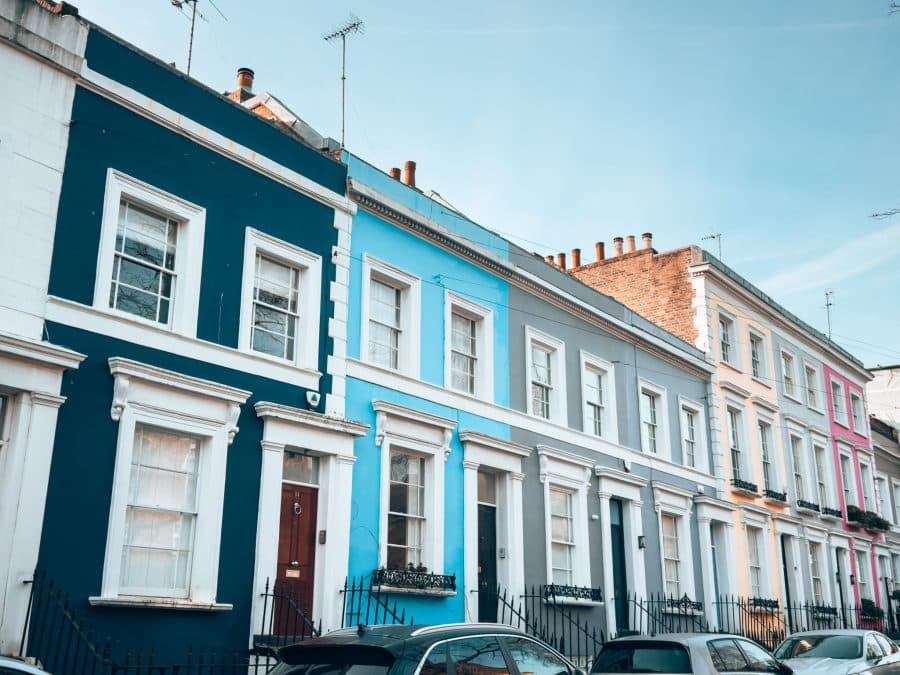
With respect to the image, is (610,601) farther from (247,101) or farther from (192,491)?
(247,101)

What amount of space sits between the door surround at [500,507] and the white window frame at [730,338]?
10835mm

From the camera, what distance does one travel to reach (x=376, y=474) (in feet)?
46.6

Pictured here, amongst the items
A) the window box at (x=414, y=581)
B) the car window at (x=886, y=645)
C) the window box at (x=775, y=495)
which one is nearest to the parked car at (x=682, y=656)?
the window box at (x=414, y=581)

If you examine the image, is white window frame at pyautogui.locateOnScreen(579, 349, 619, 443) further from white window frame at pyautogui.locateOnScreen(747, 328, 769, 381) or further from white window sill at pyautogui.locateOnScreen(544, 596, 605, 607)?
white window frame at pyautogui.locateOnScreen(747, 328, 769, 381)

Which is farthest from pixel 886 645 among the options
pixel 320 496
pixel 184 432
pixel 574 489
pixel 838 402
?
pixel 838 402

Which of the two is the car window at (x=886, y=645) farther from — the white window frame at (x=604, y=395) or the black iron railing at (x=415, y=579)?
the black iron railing at (x=415, y=579)

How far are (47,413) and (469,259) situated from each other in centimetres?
876

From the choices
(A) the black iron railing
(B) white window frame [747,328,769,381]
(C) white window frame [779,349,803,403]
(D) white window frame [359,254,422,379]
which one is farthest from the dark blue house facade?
(C) white window frame [779,349,803,403]

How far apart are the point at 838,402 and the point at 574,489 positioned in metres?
17.8

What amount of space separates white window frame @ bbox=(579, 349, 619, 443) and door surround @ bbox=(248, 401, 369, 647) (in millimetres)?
7082

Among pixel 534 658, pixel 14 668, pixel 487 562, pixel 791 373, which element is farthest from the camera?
pixel 791 373

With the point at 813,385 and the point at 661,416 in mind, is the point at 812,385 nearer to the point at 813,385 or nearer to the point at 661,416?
the point at 813,385

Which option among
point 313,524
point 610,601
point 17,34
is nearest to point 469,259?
point 313,524

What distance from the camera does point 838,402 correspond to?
32.5 metres
